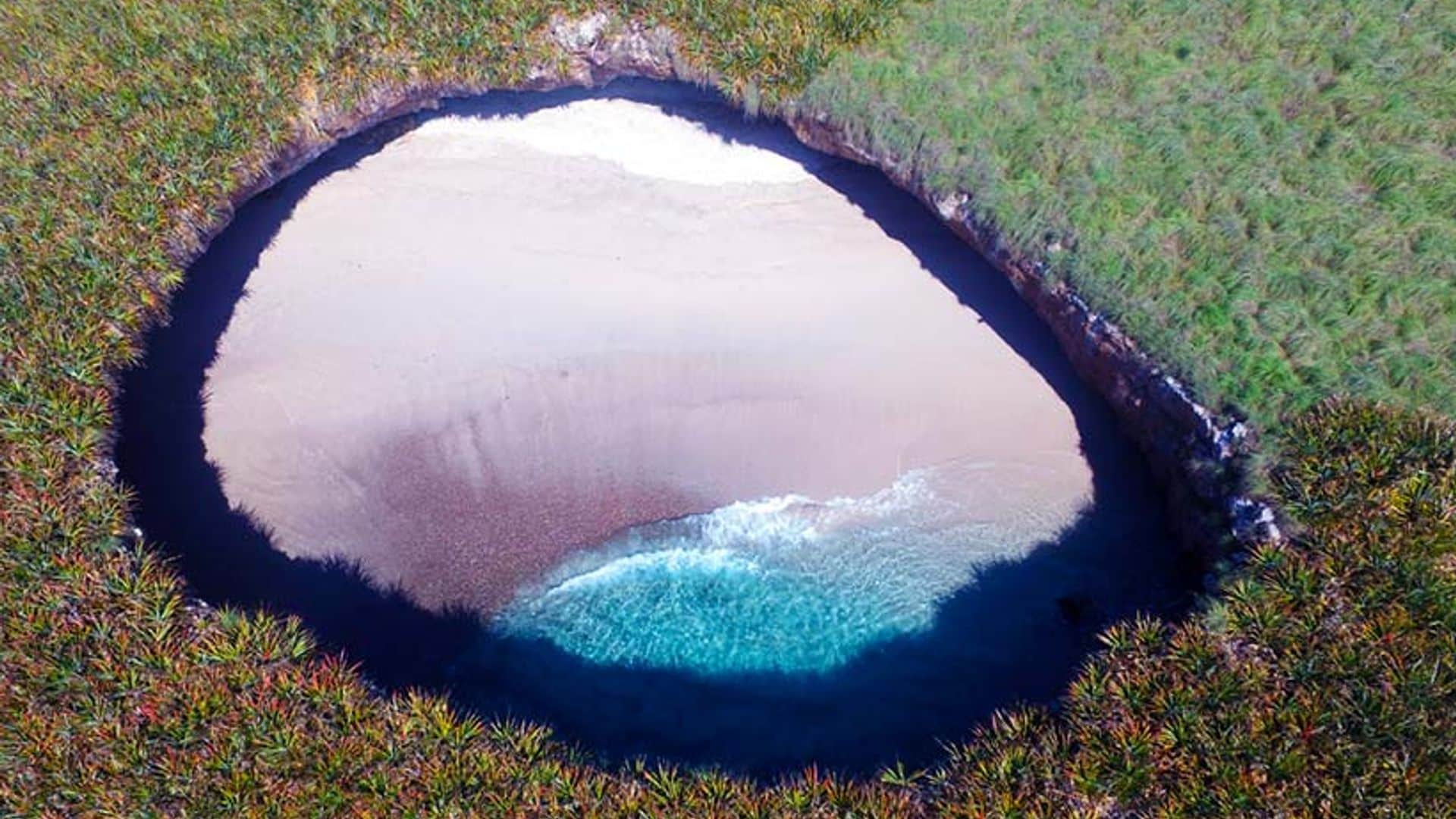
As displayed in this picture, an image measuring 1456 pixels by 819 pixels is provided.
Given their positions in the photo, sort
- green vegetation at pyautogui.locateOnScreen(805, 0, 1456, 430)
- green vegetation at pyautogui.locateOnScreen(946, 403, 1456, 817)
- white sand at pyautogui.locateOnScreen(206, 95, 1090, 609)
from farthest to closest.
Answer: white sand at pyautogui.locateOnScreen(206, 95, 1090, 609)
green vegetation at pyautogui.locateOnScreen(805, 0, 1456, 430)
green vegetation at pyautogui.locateOnScreen(946, 403, 1456, 817)

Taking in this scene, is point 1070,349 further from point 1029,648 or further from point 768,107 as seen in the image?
point 768,107

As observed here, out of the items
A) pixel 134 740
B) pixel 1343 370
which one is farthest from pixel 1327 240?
pixel 134 740

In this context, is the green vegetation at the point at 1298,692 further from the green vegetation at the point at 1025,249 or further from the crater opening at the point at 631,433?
the crater opening at the point at 631,433

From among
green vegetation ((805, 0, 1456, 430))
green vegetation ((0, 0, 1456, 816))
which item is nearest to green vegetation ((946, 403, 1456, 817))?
green vegetation ((0, 0, 1456, 816))

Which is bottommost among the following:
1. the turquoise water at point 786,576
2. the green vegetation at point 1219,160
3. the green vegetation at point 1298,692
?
the turquoise water at point 786,576

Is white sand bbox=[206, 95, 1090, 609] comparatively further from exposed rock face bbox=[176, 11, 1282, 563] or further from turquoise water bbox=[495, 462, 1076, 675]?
exposed rock face bbox=[176, 11, 1282, 563]

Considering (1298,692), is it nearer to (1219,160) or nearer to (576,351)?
(1219,160)

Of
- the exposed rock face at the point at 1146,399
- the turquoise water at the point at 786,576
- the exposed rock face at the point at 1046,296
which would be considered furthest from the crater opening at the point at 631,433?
the exposed rock face at the point at 1146,399
